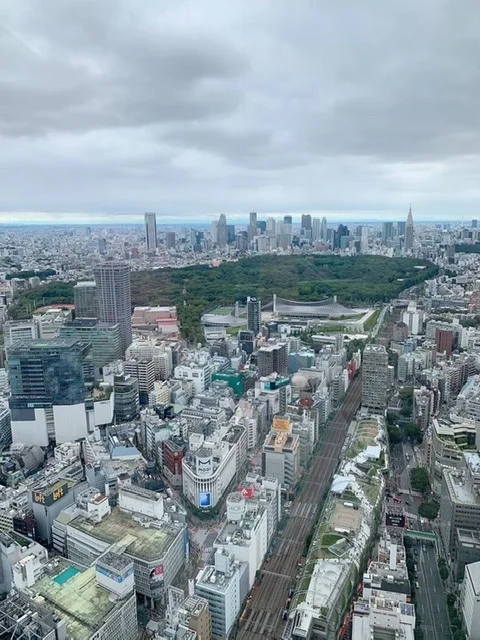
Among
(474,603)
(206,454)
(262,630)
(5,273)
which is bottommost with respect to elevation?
(262,630)

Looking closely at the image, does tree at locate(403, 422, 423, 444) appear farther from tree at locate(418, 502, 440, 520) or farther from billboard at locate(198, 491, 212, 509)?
billboard at locate(198, 491, 212, 509)

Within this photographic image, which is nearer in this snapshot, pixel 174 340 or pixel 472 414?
pixel 472 414

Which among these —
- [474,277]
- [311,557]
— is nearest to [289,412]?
[311,557]

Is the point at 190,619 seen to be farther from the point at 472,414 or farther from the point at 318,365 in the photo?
the point at 318,365

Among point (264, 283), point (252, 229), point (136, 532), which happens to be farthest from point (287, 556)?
point (252, 229)

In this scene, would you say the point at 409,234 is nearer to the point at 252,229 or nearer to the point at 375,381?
the point at 252,229

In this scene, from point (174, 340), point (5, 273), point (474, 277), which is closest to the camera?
point (174, 340)
